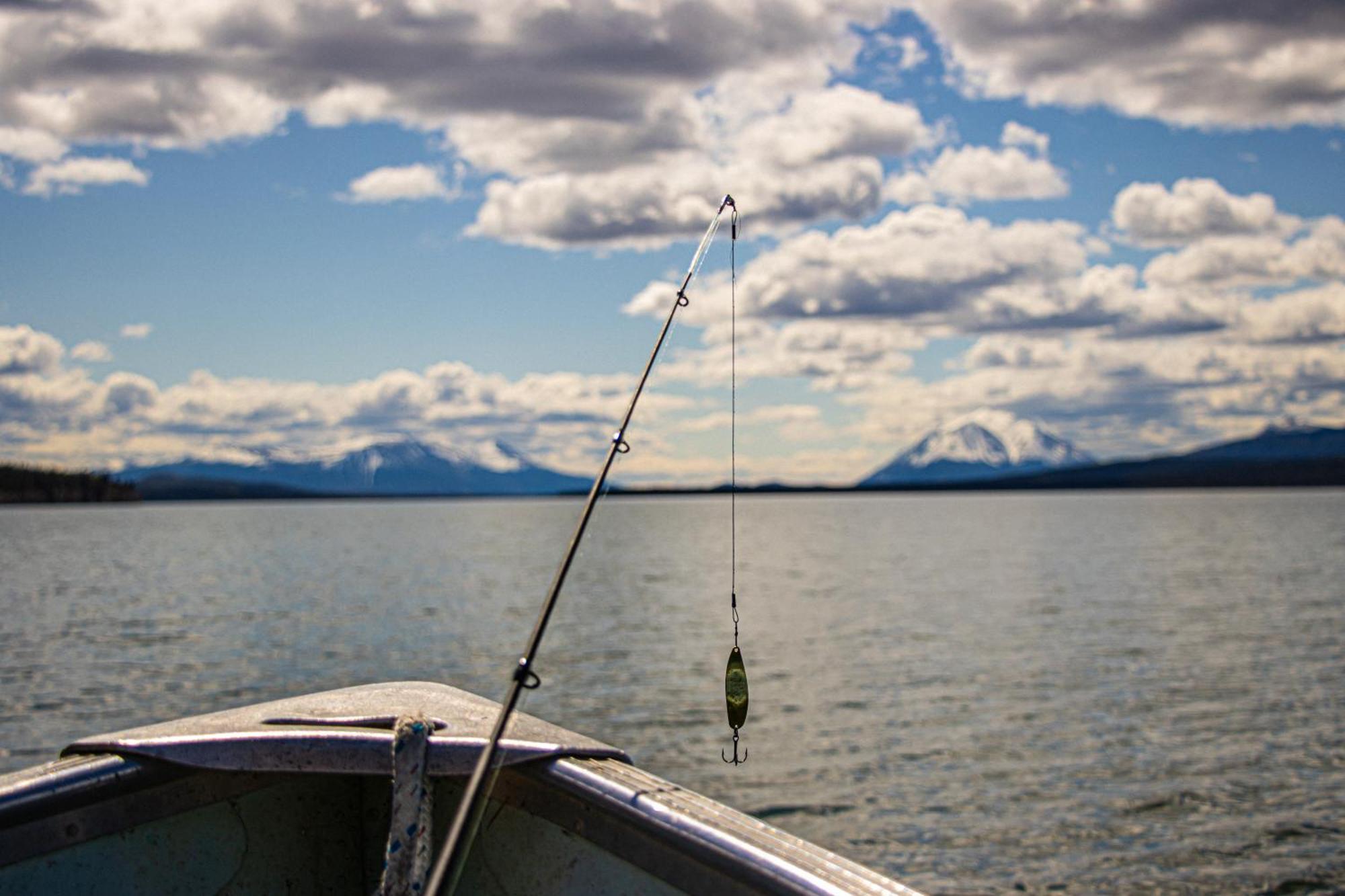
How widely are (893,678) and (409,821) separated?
21135 millimetres

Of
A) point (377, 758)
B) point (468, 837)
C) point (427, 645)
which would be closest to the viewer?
point (468, 837)

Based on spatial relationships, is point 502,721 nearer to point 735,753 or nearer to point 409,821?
point 409,821

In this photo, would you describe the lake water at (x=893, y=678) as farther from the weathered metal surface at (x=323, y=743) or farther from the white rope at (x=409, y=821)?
the white rope at (x=409, y=821)

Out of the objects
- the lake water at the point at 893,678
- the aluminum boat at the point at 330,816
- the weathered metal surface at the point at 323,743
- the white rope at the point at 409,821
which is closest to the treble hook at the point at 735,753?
the lake water at the point at 893,678

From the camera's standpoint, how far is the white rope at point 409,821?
431cm

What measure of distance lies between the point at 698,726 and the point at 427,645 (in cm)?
1326

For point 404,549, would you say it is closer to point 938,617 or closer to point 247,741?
point 938,617

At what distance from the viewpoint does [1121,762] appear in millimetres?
16719

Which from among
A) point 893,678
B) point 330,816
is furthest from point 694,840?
point 893,678

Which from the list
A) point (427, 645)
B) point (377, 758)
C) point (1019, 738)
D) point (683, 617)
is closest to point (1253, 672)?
point (1019, 738)

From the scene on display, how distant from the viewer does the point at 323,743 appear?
4.56m

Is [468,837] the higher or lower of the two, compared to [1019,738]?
higher

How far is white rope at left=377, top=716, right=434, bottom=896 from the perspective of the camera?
14.1ft

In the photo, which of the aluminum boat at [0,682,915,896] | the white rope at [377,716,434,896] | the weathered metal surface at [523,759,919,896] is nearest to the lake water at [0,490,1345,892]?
the aluminum boat at [0,682,915,896]
